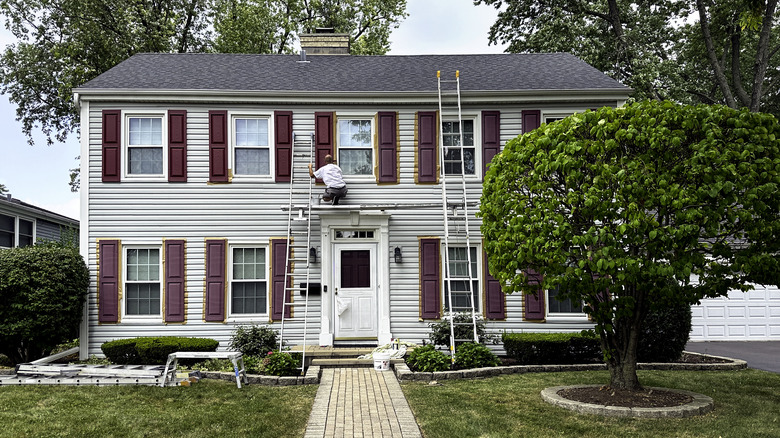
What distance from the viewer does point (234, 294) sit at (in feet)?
38.6

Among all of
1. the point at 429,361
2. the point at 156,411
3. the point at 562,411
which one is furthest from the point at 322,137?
the point at 562,411

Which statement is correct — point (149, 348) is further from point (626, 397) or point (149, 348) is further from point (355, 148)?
point (626, 397)

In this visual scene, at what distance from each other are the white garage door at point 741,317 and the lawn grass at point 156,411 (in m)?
10.8

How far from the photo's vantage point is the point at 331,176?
1149 cm

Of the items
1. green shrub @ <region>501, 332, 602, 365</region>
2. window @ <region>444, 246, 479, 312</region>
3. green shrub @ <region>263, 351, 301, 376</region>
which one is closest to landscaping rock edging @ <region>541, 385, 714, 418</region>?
green shrub @ <region>501, 332, 602, 365</region>

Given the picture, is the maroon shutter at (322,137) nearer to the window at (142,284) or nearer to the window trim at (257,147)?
the window trim at (257,147)

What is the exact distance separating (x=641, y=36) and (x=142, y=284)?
16720 mm

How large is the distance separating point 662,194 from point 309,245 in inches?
265

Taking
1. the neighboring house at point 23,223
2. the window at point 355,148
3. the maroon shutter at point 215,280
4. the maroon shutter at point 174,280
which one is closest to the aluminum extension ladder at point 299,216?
the window at point 355,148

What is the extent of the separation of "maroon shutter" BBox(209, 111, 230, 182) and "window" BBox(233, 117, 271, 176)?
21 cm

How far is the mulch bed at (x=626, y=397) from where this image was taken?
729cm

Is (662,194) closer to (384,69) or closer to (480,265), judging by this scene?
(480,265)

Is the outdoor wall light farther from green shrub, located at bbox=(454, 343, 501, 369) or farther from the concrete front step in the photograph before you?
green shrub, located at bbox=(454, 343, 501, 369)

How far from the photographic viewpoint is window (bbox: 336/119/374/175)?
1218 centimetres
